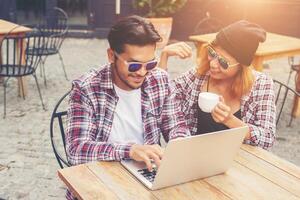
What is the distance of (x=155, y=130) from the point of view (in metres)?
2.27

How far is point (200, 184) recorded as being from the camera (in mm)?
1819

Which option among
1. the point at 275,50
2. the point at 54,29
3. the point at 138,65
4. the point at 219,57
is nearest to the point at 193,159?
the point at 138,65

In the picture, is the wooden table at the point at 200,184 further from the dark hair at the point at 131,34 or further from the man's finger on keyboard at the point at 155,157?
the dark hair at the point at 131,34

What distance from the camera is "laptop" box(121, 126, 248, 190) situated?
1619 mm

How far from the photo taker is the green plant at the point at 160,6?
27.8 feet

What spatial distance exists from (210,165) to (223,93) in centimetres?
89

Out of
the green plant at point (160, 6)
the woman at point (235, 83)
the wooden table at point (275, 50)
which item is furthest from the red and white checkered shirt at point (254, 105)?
the green plant at point (160, 6)

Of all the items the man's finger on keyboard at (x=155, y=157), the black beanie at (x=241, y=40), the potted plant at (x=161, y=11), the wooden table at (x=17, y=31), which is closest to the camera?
the man's finger on keyboard at (x=155, y=157)

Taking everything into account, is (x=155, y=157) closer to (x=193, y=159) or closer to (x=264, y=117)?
(x=193, y=159)

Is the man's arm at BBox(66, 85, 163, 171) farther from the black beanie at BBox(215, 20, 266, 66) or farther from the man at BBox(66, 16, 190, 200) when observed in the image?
the black beanie at BBox(215, 20, 266, 66)

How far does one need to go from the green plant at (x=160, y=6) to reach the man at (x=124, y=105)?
6.32 metres

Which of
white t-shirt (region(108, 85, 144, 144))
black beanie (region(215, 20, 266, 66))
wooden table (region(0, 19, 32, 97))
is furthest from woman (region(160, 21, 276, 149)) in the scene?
wooden table (region(0, 19, 32, 97))

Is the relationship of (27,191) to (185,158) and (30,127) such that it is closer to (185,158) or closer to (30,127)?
(30,127)

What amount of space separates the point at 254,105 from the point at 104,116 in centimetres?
87
